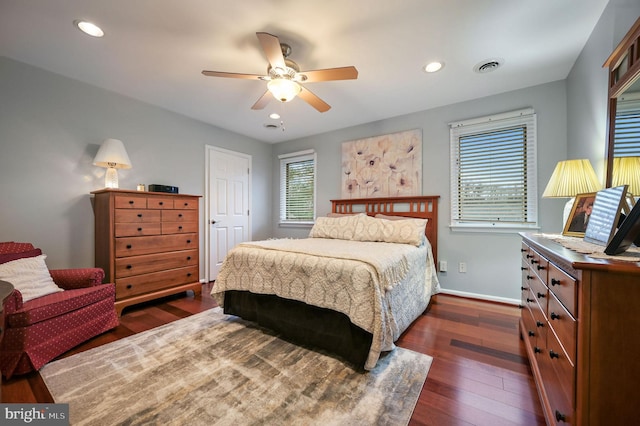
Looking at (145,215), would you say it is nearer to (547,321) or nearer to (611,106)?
(547,321)

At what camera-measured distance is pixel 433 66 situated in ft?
7.79

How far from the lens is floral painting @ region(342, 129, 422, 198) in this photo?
343 centimetres

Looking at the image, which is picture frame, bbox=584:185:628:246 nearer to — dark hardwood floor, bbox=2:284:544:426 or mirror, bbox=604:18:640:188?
mirror, bbox=604:18:640:188

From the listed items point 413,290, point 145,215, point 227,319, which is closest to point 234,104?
point 145,215

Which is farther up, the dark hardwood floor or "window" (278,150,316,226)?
"window" (278,150,316,226)

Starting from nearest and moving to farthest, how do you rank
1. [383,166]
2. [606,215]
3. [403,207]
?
[606,215], [403,207], [383,166]

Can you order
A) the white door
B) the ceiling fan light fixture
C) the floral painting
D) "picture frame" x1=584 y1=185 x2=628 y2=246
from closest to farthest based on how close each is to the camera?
"picture frame" x1=584 y1=185 x2=628 y2=246 < the ceiling fan light fixture < the floral painting < the white door

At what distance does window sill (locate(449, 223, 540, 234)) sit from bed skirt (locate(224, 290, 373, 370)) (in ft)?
7.05

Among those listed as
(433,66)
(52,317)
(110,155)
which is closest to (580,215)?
(433,66)

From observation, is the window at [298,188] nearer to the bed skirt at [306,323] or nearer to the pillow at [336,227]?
the pillow at [336,227]

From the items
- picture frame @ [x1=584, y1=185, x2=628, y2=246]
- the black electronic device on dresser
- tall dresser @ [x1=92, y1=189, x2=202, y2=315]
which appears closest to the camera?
picture frame @ [x1=584, y1=185, x2=628, y2=246]

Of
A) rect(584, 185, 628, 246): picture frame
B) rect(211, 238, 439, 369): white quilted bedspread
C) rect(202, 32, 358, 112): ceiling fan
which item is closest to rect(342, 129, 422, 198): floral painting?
rect(211, 238, 439, 369): white quilted bedspread

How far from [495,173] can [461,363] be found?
2232mm

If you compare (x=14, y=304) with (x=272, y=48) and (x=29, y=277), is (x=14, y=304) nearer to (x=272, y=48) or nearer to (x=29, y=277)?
(x=29, y=277)
